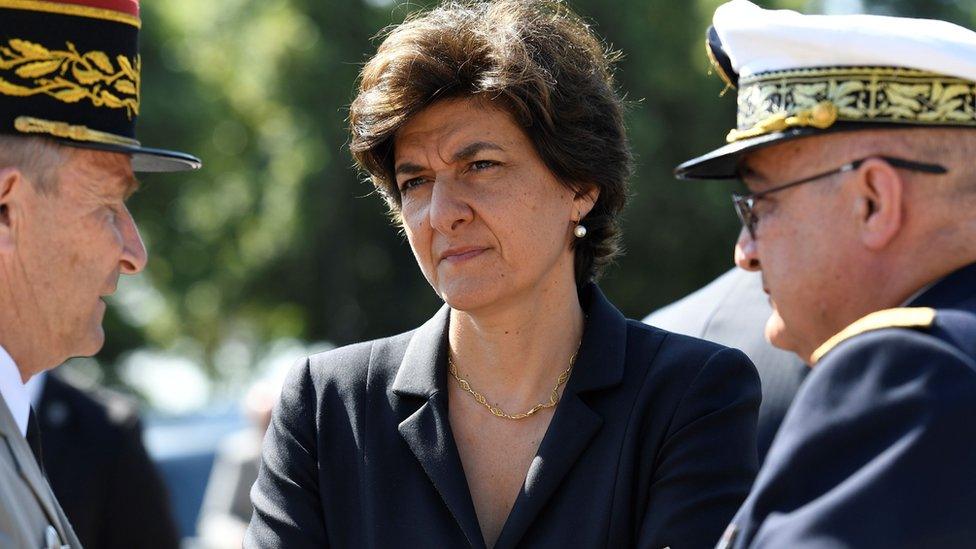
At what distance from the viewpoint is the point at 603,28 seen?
1928 centimetres

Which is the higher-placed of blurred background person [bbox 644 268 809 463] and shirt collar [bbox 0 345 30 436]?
shirt collar [bbox 0 345 30 436]

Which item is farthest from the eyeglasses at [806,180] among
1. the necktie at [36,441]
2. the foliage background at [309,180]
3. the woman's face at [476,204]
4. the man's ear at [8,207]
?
the foliage background at [309,180]

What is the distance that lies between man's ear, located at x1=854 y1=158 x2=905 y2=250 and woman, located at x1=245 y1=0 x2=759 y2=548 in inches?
34.2

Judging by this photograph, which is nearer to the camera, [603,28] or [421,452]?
[421,452]

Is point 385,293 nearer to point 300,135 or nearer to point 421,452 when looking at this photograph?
point 300,135

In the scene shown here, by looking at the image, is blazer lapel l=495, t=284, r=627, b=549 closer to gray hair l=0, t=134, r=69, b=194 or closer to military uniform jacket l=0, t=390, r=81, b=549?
military uniform jacket l=0, t=390, r=81, b=549

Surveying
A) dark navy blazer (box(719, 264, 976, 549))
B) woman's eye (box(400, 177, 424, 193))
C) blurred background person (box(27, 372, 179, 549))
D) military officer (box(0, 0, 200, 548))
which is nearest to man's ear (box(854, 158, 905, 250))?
dark navy blazer (box(719, 264, 976, 549))

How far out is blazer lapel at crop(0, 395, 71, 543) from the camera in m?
2.75

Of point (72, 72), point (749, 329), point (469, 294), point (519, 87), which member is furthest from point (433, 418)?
point (749, 329)

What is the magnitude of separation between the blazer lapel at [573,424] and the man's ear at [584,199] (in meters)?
0.30

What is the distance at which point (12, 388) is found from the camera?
114 inches

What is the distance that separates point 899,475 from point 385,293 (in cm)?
1803

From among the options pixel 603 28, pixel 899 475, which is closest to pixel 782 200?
pixel 899 475

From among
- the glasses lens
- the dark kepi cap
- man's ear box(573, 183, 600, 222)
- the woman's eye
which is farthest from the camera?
man's ear box(573, 183, 600, 222)
